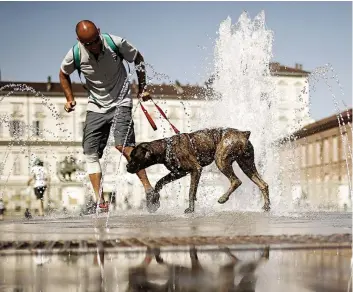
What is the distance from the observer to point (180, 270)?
2.57 m

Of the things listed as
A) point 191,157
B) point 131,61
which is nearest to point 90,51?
point 131,61

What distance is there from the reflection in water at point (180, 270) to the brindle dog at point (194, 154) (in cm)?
331

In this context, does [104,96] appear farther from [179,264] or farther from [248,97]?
[248,97]

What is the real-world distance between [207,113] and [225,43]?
3152 mm

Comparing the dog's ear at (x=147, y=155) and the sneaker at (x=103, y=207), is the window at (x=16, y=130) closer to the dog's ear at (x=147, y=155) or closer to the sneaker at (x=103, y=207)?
the sneaker at (x=103, y=207)

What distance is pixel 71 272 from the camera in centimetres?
256

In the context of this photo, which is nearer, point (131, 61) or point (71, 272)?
point (71, 272)

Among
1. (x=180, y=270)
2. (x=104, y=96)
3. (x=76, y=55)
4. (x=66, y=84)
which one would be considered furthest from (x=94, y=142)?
(x=180, y=270)

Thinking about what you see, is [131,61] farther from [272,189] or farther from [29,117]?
[29,117]

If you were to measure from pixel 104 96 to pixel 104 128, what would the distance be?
0.34 meters

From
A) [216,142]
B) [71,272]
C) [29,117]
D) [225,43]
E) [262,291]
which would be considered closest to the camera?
[262,291]

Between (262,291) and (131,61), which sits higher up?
(131,61)

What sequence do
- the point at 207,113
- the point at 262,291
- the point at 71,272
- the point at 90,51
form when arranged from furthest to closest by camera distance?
1. the point at 207,113
2. the point at 90,51
3. the point at 71,272
4. the point at 262,291

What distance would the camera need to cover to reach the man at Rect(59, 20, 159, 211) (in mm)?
6297
